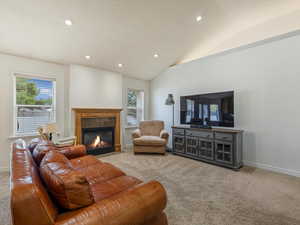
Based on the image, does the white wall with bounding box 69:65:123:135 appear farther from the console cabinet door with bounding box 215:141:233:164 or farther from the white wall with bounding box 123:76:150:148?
the console cabinet door with bounding box 215:141:233:164

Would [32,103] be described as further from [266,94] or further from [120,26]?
[266,94]

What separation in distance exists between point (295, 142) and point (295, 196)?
4.07ft

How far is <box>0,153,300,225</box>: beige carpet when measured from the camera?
1783mm

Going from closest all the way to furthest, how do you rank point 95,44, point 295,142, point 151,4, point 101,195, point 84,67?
point 101,195 → point 151,4 → point 295,142 → point 95,44 → point 84,67

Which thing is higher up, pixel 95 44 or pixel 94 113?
pixel 95 44

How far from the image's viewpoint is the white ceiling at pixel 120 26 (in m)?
2.60

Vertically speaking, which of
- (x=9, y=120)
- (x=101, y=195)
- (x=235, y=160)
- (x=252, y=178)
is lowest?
(x=252, y=178)

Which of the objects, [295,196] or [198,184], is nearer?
[295,196]

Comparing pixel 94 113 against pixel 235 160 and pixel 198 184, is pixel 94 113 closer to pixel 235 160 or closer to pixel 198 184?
pixel 198 184

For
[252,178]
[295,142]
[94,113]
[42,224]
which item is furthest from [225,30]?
[42,224]

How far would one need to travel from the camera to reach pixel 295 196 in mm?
2236

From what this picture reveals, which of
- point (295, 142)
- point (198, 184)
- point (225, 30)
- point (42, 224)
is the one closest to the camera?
point (42, 224)

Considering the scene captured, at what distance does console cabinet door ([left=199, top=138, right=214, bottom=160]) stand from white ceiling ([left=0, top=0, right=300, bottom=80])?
2669 millimetres

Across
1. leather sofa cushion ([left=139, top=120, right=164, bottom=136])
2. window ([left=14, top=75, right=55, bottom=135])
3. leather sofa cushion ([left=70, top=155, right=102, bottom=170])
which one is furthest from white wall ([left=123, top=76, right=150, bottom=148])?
leather sofa cushion ([left=70, top=155, right=102, bottom=170])
